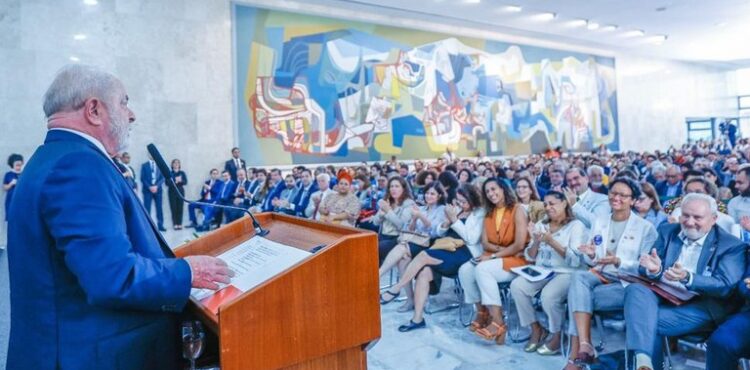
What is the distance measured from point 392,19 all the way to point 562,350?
12654mm

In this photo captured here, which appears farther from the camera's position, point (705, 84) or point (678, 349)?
point (705, 84)

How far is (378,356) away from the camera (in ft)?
11.5

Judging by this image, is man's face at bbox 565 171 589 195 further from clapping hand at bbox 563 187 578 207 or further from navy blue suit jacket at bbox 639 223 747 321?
navy blue suit jacket at bbox 639 223 747 321

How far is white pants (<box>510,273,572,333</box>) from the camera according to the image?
3.35m

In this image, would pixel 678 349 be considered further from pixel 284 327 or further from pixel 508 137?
pixel 508 137

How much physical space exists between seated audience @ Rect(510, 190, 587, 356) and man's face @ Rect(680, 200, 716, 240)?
2.41 feet

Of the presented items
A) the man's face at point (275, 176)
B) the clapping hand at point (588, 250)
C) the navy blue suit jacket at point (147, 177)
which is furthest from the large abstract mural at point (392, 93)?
the clapping hand at point (588, 250)

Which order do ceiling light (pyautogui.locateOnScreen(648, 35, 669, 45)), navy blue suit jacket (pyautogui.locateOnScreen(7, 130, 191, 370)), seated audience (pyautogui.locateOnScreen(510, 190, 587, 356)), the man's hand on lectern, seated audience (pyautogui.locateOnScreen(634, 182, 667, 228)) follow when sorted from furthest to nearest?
ceiling light (pyautogui.locateOnScreen(648, 35, 669, 45)) < seated audience (pyautogui.locateOnScreen(634, 182, 667, 228)) < seated audience (pyautogui.locateOnScreen(510, 190, 587, 356)) < the man's hand on lectern < navy blue suit jacket (pyautogui.locateOnScreen(7, 130, 191, 370))

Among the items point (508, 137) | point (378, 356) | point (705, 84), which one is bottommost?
point (378, 356)

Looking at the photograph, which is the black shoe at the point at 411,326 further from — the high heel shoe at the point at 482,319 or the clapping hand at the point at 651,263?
the clapping hand at the point at 651,263

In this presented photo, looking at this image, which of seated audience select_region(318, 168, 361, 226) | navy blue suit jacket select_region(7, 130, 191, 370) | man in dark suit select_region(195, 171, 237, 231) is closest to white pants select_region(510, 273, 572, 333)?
navy blue suit jacket select_region(7, 130, 191, 370)

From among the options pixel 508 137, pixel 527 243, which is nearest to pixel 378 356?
pixel 527 243

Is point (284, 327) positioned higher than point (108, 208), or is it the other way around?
point (108, 208)

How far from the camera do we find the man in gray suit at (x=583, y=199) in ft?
13.8
